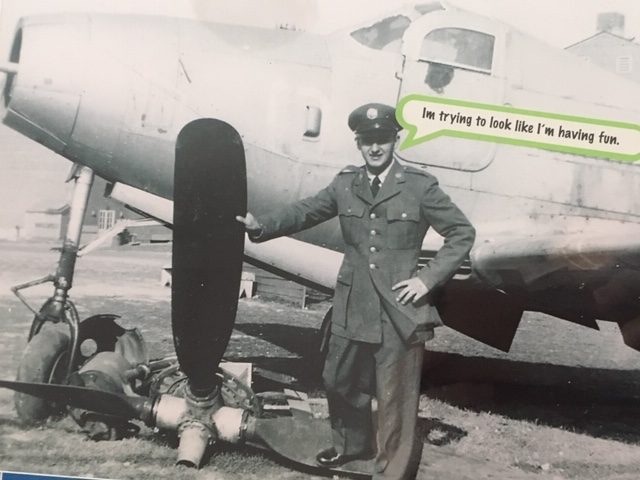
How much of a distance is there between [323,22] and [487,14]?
27.4 inches

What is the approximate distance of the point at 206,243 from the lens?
238 centimetres

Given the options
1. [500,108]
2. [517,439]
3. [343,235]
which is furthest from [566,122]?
[517,439]

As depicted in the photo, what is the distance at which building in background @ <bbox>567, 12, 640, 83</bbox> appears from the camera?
2568 millimetres

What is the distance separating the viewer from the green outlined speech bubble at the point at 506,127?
254 centimetres

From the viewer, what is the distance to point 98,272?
13.8 ft

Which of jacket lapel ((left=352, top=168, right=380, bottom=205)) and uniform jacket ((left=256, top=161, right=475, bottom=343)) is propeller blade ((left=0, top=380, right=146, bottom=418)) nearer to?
uniform jacket ((left=256, top=161, right=475, bottom=343))

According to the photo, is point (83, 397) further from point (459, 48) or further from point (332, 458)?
point (459, 48)

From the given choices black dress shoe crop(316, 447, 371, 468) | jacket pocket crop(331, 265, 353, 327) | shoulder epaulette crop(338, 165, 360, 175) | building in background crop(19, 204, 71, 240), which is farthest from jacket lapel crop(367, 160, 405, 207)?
building in background crop(19, 204, 71, 240)

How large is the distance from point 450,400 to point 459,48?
5.21 feet

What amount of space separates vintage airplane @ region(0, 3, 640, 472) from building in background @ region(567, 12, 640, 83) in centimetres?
8

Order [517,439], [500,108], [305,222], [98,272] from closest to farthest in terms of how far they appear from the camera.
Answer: [305,222] → [500,108] → [517,439] → [98,272]

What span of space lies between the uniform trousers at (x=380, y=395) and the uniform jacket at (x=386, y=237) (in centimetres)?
6

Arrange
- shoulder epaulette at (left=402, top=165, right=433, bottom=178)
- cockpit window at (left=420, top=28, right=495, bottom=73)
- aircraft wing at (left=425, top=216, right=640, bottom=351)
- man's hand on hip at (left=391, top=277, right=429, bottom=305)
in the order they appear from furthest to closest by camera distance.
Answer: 1. cockpit window at (left=420, top=28, right=495, bottom=73)
2. aircraft wing at (left=425, top=216, right=640, bottom=351)
3. shoulder epaulette at (left=402, top=165, right=433, bottom=178)
4. man's hand on hip at (left=391, top=277, right=429, bottom=305)

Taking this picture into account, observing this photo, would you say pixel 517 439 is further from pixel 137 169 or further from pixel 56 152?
pixel 56 152
